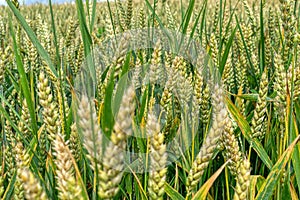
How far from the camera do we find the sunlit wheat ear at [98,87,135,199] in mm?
332

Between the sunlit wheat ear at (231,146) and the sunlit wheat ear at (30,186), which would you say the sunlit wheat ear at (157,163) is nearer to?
the sunlit wheat ear at (30,186)

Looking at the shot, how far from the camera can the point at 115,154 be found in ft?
1.11

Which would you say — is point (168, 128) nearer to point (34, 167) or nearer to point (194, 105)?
point (194, 105)

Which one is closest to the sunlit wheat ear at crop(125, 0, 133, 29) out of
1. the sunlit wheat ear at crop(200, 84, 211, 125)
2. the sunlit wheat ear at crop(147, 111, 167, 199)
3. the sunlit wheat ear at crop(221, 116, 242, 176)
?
the sunlit wheat ear at crop(200, 84, 211, 125)

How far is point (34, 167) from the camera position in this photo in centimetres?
71

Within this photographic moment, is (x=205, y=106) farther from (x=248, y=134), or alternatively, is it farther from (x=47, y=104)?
(x=47, y=104)

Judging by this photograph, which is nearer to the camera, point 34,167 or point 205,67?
point 34,167

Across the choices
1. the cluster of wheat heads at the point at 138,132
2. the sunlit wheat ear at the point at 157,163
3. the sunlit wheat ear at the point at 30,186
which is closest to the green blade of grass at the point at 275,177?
the cluster of wheat heads at the point at 138,132

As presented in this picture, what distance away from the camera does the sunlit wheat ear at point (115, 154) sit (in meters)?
0.33

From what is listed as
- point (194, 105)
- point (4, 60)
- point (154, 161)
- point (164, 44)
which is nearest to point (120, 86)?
point (154, 161)

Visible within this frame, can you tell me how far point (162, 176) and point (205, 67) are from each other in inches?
23.0

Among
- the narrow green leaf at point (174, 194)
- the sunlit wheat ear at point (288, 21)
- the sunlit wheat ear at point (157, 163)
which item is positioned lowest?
the narrow green leaf at point (174, 194)

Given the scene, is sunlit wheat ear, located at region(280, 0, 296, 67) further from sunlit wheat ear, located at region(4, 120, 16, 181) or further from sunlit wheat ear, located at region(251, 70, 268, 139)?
sunlit wheat ear, located at region(4, 120, 16, 181)

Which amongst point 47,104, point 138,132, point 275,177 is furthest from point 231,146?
point 47,104
